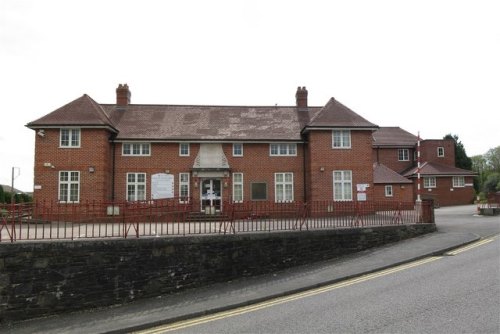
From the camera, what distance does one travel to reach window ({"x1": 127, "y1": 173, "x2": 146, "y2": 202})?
1005 inches

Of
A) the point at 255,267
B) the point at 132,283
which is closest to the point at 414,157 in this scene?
the point at 255,267

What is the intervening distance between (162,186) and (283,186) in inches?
302

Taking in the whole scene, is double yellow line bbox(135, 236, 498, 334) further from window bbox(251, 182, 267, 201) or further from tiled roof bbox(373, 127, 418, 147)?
tiled roof bbox(373, 127, 418, 147)

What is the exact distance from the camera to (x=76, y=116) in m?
24.6

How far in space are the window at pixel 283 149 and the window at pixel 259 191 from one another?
218 cm

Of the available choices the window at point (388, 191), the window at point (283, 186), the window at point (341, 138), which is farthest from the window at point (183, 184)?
the window at point (388, 191)

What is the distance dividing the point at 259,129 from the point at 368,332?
2125 centimetres

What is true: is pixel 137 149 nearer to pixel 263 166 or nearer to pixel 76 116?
pixel 76 116

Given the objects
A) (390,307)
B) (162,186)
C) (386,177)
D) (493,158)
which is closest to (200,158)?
(162,186)

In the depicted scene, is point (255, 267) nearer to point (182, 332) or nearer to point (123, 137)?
point (182, 332)

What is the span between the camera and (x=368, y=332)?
6797 mm

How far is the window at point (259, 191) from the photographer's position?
2614 cm

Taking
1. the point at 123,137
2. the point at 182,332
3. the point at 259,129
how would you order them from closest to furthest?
1. the point at 182,332
2. the point at 123,137
3. the point at 259,129

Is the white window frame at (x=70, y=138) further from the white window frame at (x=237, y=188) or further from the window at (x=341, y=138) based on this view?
the window at (x=341, y=138)
